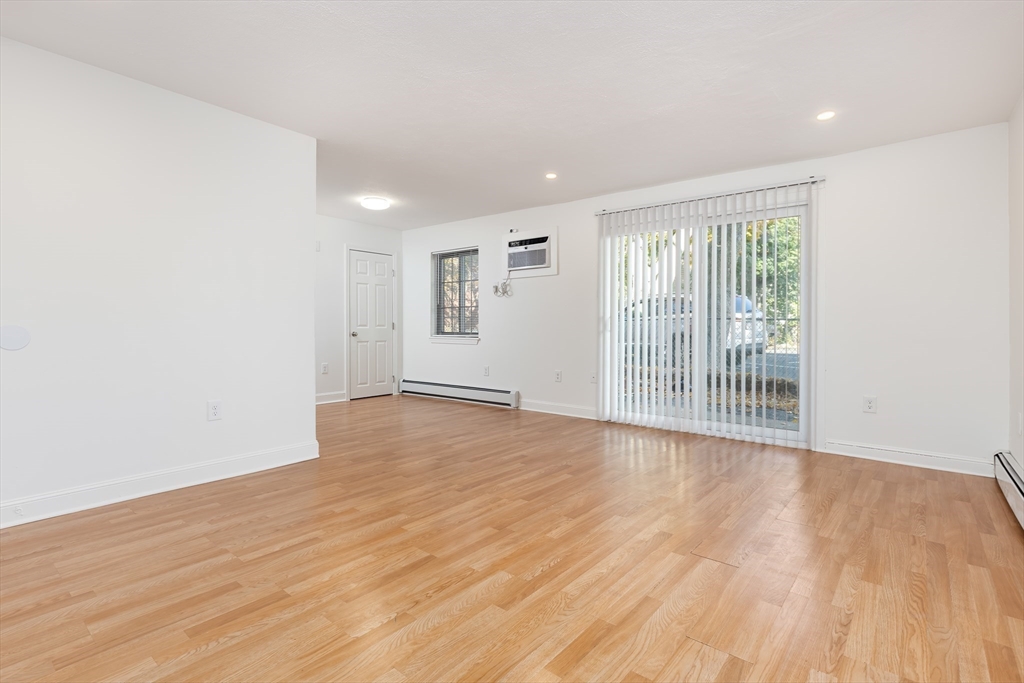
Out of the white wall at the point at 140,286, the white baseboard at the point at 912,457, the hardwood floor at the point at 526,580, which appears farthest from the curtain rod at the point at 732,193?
the white wall at the point at 140,286

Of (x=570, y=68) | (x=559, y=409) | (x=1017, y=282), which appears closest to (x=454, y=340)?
(x=559, y=409)

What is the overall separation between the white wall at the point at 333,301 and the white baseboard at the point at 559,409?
2.64m

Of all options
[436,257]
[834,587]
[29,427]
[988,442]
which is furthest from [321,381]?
[988,442]

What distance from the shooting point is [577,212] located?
5.68m

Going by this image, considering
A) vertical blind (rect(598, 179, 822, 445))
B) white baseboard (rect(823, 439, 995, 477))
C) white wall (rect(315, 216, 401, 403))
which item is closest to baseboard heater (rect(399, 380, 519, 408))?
white wall (rect(315, 216, 401, 403))

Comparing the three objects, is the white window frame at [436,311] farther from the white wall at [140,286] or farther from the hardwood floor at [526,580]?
the hardwood floor at [526,580]

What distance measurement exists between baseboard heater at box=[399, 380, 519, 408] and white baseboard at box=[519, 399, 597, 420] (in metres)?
0.15

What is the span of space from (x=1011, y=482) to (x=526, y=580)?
2924mm

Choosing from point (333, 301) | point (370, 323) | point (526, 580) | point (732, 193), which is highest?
point (732, 193)

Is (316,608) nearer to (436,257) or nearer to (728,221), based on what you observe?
(728,221)

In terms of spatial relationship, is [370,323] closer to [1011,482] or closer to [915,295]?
[915,295]

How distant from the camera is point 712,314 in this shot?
4.61 metres

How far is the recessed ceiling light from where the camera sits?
5.56 m

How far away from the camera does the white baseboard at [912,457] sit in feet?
11.4
